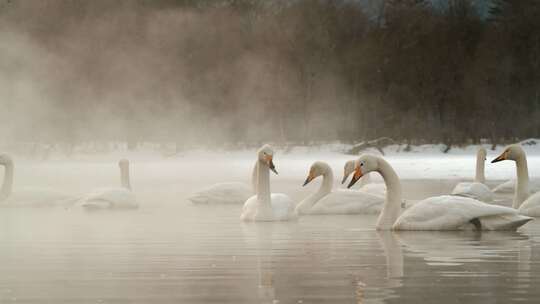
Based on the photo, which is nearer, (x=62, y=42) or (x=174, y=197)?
(x=174, y=197)

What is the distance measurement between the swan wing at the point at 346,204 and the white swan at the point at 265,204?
0.93m

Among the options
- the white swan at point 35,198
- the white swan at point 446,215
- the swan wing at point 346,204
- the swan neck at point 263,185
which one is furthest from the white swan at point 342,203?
the white swan at point 35,198

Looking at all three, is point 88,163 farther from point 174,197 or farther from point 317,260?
point 317,260

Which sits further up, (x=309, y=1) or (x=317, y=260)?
(x=309, y=1)

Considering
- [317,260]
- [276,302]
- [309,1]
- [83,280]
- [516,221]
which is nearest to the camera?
[276,302]

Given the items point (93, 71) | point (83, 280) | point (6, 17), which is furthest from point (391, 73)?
point (83, 280)

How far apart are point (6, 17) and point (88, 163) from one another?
1350 cm

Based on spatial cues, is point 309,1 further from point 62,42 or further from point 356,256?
point 356,256

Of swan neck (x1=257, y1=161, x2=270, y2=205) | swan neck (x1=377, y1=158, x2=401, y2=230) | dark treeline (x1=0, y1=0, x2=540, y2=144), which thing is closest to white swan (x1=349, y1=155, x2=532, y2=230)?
swan neck (x1=377, y1=158, x2=401, y2=230)

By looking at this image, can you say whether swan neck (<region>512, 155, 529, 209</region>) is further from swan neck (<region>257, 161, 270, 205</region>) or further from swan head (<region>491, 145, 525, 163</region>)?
swan neck (<region>257, 161, 270, 205</region>)

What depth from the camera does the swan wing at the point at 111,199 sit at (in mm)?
17438

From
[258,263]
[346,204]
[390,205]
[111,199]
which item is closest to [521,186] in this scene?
[346,204]

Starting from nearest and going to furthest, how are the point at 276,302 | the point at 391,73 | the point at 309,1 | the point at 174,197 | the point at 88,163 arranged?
the point at 276,302, the point at 174,197, the point at 88,163, the point at 309,1, the point at 391,73

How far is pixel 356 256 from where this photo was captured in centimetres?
1035
